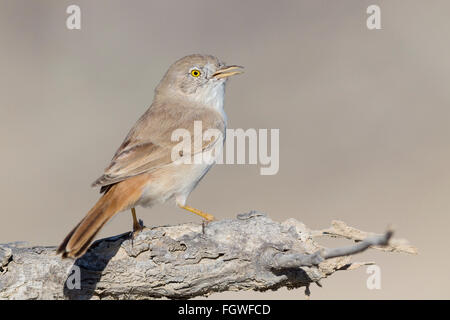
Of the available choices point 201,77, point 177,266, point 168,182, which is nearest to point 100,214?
point 177,266

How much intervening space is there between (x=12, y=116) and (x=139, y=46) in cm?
262

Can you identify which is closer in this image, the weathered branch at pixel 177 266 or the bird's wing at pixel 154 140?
the weathered branch at pixel 177 266

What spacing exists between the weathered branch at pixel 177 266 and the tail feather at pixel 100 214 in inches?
11.8

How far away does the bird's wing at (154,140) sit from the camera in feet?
17.5

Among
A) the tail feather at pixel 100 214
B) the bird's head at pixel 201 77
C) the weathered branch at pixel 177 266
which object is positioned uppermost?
the bird's head at pixel 201 77

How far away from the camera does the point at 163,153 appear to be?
220 inches

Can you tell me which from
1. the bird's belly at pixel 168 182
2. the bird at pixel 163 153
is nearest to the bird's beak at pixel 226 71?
the bird at pixel 163 153

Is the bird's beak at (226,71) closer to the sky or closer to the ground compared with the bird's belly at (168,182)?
closer to the sky

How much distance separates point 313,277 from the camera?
4.69m

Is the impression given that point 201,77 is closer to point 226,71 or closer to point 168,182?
point 226,71

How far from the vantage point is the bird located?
491 centimetres

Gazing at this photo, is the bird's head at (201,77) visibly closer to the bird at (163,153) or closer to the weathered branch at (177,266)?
the bird at (163,153)

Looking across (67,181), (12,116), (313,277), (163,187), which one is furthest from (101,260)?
(12,116)

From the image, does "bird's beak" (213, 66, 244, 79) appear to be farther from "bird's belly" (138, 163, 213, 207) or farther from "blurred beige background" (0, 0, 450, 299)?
"blurred beige background" (0, 0, 450, 299)
